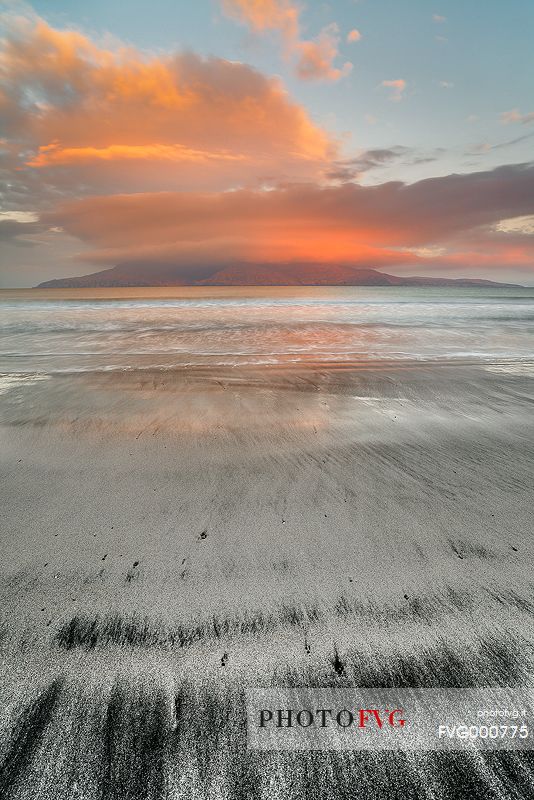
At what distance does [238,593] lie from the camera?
2105mm

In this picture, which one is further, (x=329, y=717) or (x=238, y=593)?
(x=238, y=593)

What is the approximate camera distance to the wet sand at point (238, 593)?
4.42ft

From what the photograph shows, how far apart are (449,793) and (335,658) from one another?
565mm

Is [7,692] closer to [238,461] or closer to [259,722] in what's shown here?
[259,722]

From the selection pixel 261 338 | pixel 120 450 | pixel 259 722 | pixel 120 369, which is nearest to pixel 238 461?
pixel 120 450

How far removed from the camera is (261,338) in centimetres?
1341
